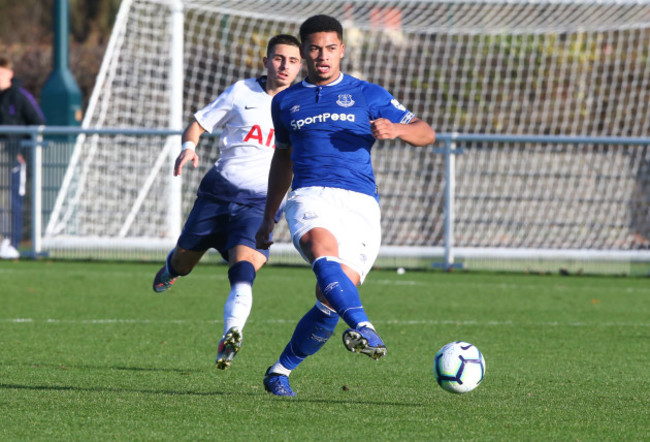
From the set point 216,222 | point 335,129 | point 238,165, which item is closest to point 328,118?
point 335,129

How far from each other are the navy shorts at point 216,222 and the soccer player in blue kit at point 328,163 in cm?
130

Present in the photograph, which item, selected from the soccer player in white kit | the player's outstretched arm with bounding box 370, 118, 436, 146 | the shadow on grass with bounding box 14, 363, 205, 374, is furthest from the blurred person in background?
the player's outstretched arm with bounding box 370, 118, 436, 146

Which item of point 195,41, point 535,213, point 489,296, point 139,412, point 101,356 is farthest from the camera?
point 195,41

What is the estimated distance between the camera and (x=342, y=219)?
225 inches

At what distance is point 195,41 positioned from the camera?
1841 cm

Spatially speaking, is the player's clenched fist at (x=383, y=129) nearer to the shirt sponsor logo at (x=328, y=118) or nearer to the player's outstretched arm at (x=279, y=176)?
the shirt sponsor logo at (x=328, y=118)

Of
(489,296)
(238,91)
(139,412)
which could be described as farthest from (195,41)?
(139,412)

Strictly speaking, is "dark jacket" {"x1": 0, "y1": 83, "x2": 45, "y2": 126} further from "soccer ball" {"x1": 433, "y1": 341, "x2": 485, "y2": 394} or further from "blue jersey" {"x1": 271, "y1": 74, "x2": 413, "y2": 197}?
"soccer ball" {"x1": 433, "y1": 341, "x2": 485, "y2": 394}

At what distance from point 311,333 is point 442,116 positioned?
13444 mm

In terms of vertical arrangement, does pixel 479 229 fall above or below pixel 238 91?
Result: below

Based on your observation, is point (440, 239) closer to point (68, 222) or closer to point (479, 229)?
point (479, 229)

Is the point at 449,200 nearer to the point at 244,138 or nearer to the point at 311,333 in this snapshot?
the point at 244,138

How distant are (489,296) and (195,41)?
8.57 m

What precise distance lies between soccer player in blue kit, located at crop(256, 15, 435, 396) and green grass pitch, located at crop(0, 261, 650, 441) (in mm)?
434
